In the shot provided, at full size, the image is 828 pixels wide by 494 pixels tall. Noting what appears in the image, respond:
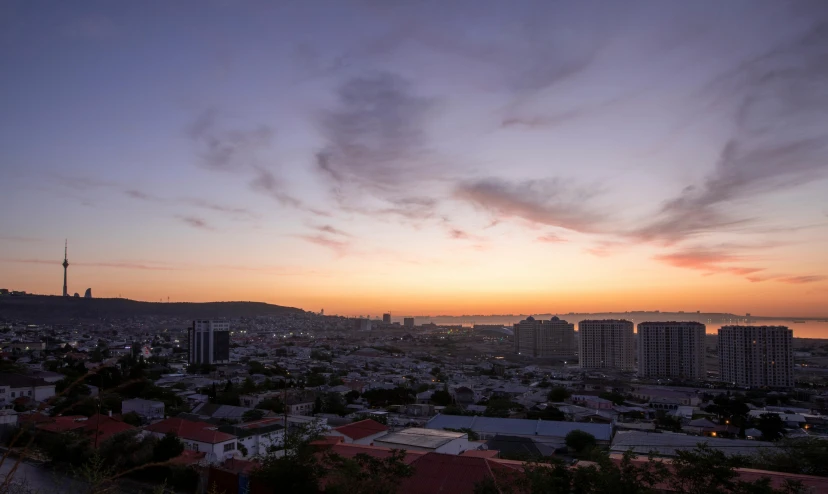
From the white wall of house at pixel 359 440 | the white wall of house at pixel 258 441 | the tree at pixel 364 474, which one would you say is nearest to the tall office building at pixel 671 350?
the white wall of house at pixel 359 440

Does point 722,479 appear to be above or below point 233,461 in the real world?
above

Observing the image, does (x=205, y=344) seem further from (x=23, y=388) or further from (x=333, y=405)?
(x=333, y=405)

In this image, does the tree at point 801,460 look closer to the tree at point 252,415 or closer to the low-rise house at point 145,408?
the tree at point 252,415

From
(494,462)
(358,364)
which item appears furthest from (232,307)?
(494,462)

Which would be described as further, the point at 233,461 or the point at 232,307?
the point at 232,307

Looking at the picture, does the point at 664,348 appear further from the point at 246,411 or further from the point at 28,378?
the point at 28,378
